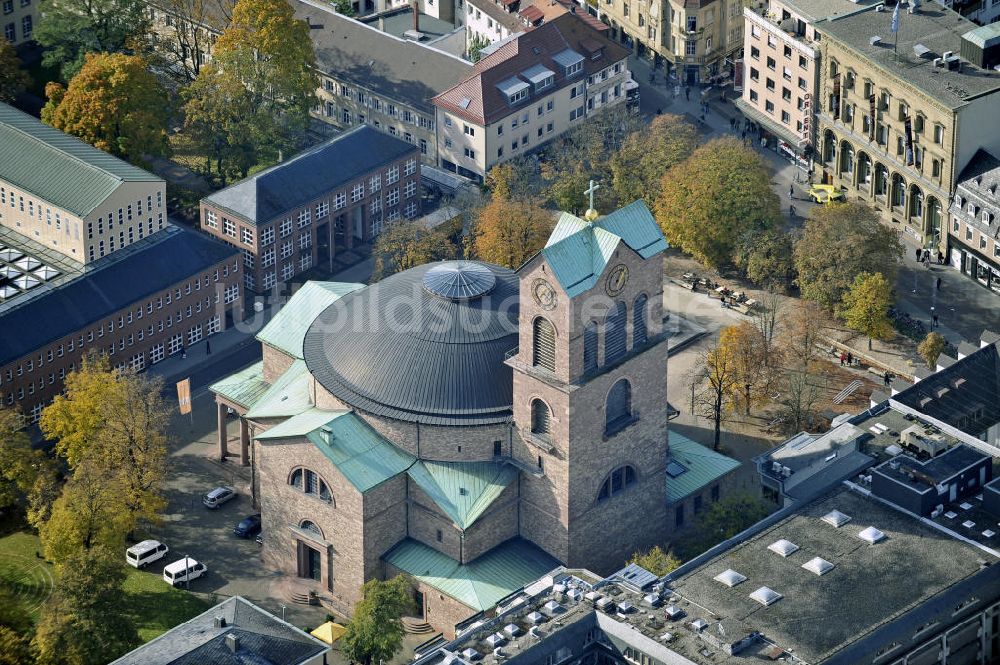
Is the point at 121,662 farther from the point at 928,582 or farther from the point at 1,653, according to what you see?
the point at 928,582

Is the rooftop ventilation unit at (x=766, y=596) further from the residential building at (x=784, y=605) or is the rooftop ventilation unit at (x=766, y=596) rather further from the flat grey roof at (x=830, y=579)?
the flat grey roof at (x=830, y=579)

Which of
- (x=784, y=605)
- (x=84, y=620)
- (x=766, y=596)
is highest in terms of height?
(x=766, y=596)

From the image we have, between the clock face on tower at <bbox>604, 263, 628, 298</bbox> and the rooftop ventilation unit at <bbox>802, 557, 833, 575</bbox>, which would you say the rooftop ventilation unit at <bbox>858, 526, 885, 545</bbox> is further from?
the clock face on tower at <bbox>604, 263, 628, 298</bbox>

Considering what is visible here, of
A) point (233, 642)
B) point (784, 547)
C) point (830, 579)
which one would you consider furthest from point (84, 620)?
point (830, 579)

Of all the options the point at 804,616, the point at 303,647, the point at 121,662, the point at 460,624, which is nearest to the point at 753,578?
the point at 804,616

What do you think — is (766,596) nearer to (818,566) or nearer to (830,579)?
(830,579)
